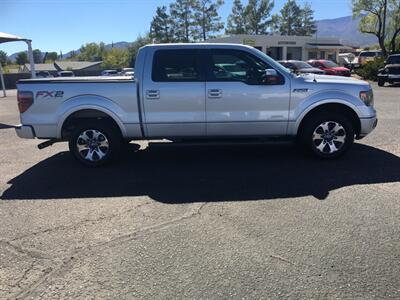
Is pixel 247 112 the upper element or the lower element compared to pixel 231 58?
lower

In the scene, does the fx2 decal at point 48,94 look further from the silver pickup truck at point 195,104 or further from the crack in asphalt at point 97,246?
the crack in asphalt at point 97,246

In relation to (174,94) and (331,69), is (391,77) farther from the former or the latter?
(174,94)

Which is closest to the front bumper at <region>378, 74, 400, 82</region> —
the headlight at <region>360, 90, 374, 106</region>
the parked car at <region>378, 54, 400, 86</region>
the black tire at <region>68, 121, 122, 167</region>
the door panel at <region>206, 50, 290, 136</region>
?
the parked car at <region>378, 54, 400, 86</region>

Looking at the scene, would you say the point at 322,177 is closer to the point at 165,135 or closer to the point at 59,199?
the point at 165,135

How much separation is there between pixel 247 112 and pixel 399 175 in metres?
2.45

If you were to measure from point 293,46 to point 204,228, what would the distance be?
6284cm

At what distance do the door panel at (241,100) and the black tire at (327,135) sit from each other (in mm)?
400

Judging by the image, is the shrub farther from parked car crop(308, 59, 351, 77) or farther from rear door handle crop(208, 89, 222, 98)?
rear door handle crop(208, 89, 222, 98)

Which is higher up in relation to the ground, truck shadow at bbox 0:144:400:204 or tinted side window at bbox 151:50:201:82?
tinted side window at bbox 151:50:201:82

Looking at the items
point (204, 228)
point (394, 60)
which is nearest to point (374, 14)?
point (394, 60)

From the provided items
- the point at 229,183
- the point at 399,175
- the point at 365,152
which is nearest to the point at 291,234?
the point at 229,183

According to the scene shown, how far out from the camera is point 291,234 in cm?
410

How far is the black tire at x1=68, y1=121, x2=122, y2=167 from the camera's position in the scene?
21.8 ft

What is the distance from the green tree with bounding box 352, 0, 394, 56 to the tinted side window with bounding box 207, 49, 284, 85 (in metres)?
41.8
